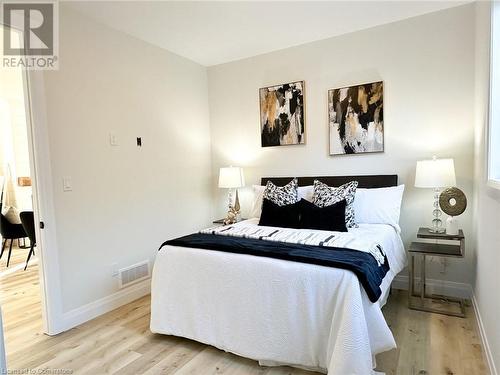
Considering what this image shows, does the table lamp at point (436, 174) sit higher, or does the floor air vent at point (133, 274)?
the table lamp at point (436, 174)

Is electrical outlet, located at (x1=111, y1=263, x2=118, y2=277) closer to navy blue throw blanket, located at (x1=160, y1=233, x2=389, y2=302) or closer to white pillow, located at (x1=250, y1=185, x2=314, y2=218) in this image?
navy blue throw blanket, located at (x1=160, y1=233, x2=389, y2=302)

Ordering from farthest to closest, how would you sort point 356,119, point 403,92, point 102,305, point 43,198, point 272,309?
point 356,119 < point 403,92 < point 102,305 < point 43,198 < point 272,309

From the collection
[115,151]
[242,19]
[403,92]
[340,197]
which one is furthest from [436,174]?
[115,151]

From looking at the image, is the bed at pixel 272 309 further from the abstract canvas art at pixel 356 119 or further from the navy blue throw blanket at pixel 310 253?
the abstract canvas art at pixel 356 119

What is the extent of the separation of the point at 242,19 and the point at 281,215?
188 centimetres

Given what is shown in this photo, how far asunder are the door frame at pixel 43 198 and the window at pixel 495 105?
317 centimetres

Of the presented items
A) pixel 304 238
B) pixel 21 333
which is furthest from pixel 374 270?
pixel 21 333

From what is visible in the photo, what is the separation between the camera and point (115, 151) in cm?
307

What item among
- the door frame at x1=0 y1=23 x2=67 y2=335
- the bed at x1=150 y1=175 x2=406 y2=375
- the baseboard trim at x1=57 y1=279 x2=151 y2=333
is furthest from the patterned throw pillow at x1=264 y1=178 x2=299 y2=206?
the door frame at x1=0 y1=23 x2=67 y2=335

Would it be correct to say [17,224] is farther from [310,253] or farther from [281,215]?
[310,253]

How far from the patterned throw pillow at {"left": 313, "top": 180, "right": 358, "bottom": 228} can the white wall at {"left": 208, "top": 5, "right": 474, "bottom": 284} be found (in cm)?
51

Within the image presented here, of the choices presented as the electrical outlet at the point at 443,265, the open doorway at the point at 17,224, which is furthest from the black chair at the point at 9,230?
the electrical outlet at the point at 443,265

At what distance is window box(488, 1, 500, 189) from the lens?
6.39ft

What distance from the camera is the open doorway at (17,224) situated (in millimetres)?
2487
